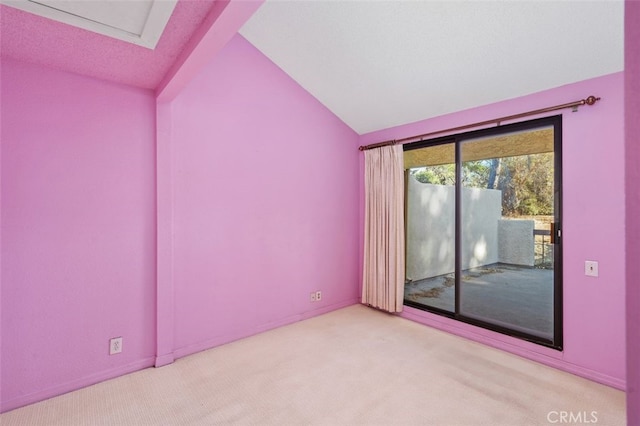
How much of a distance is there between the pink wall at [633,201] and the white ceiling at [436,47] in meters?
1.89

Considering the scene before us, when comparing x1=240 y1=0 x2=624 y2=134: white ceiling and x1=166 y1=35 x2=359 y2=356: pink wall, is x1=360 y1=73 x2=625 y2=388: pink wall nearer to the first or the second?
x1=240 y1=0 x2=624 y2=134: white ceiling

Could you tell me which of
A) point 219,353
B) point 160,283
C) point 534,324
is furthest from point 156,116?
point 534,324

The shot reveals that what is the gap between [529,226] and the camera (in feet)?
12.8

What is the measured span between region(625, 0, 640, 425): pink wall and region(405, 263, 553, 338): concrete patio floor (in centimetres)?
258

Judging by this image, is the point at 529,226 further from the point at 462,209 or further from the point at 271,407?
the point at 271,407

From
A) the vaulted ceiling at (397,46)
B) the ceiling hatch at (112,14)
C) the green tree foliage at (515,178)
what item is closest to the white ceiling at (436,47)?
the vaulted ceiling at (397,46)

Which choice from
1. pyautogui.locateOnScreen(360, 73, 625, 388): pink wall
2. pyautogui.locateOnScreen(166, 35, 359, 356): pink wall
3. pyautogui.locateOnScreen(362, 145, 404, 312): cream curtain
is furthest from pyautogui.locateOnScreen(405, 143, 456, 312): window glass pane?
pyautogui.locateOnScreen(360, 73, 625, 388): pink wall

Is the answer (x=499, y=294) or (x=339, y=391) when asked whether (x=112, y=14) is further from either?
(x=499, y=294)

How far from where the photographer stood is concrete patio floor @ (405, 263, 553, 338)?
329cm

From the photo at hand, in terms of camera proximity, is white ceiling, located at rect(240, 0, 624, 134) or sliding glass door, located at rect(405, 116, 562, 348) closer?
white ceiling, located at rect(240, 0, 624, 134)

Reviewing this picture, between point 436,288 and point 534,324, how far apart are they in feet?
4.71

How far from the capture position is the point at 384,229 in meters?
3.64

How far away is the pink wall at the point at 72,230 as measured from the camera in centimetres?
192

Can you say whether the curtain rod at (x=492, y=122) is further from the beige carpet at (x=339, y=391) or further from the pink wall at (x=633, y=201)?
the pink wall at (x=633, y=201)
